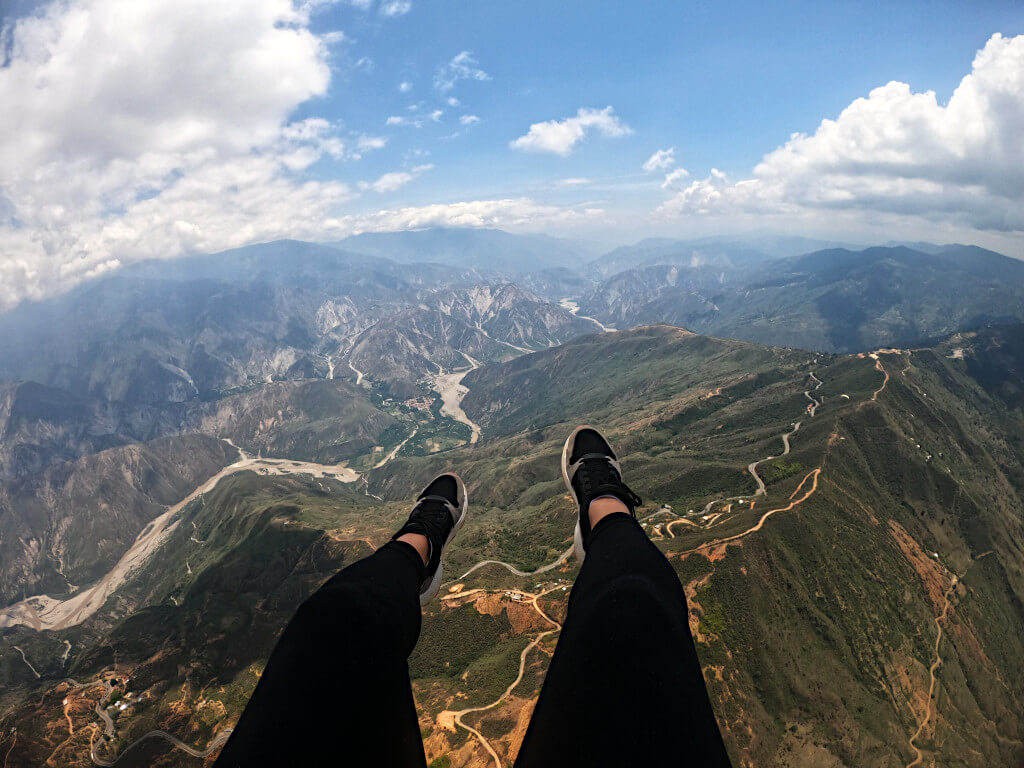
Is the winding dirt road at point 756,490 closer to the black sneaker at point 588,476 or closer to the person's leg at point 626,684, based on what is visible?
the black sneaker at point 588,476

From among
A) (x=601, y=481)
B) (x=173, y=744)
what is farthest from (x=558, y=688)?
(x=173, y=744)

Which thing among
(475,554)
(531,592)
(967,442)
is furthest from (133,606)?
(967,442)

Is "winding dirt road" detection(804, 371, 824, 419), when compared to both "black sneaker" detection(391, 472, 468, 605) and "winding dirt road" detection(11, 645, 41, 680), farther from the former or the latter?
"winding dirt road" detection(11, 645, 41, 680)

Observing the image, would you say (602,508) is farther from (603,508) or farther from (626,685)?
(626,685)

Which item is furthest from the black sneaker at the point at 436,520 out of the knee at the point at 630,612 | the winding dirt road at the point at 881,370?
the winding dirt road at the point at 881,370

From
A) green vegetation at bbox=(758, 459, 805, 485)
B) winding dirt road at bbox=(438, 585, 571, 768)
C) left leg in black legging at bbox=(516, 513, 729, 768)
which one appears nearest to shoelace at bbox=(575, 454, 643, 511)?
left leg in black legging at bbox=(516, 513, 729, 768)

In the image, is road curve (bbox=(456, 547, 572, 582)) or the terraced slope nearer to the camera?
the terraced slope

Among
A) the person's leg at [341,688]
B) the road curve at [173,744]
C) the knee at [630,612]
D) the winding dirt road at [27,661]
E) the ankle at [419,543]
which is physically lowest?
the winding dirt road at [27,661]
